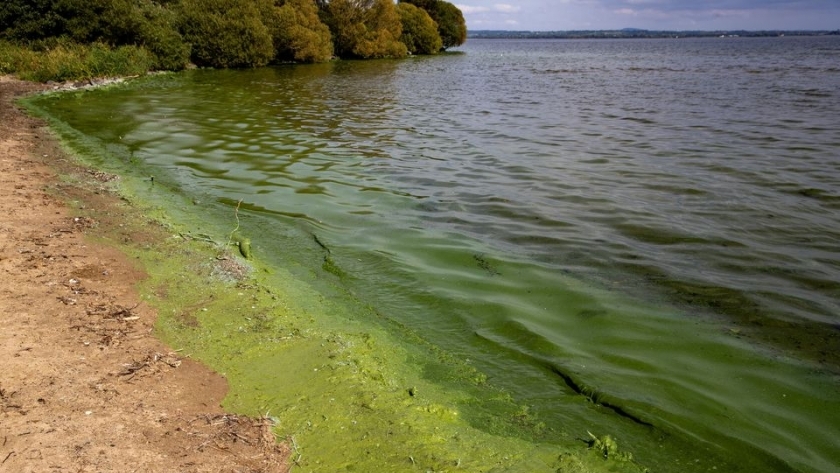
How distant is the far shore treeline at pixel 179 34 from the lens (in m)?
28.9

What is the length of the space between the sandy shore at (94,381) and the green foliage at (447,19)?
85.2 metres

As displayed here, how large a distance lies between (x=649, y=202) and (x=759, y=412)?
5645 millimetres

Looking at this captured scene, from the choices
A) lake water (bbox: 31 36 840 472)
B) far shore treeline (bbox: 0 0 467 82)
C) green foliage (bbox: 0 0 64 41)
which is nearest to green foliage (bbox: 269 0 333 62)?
far shore treeline (bbox: 0 0 467 82)

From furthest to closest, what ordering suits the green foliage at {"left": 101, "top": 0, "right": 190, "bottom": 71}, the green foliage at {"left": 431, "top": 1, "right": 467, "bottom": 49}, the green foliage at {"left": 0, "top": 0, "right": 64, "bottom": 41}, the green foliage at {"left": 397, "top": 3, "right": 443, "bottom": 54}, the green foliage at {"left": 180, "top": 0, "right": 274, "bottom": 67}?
the green foliage at {"left": 431, "top": 1, "right": 467, "bottom": 49} → the green foliage at {"left": 397, "top": 3, "right": 443, "bottom": 54} → the green foliage at {"left": 180, "top": 0, "right": 274, "bottom": 67} → the green foliage at {"left": 101, "top": 0, "right": 190, "bottom": 71} → the green foliage at {"left": 0, "top": 0, "right": 64, "bottom": 41}

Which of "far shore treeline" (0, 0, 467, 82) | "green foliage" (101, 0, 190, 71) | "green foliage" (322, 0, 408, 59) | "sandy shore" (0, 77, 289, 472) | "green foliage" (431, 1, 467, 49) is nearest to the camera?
"sandy shore" (0, 77, 289, 472)

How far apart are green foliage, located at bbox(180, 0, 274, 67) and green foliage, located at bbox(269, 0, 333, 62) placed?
2888 mm

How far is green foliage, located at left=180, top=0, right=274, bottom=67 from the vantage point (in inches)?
1617

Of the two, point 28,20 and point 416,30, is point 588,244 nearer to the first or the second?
point 28,20

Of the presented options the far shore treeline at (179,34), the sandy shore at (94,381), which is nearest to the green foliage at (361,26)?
the far shore treeline at (179,34)

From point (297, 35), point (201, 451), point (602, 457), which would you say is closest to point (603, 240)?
point (602, 457)

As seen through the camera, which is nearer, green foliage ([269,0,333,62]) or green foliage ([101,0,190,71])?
green foliage ([101,0,190,71])

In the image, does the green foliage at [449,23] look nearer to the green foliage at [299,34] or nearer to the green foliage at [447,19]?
the green foliage at [447,19]

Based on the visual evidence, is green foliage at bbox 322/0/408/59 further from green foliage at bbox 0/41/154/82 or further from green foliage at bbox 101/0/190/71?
green foliage at bbox 0/41/154/82

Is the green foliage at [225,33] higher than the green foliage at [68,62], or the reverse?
the green foliage at [225,33]
